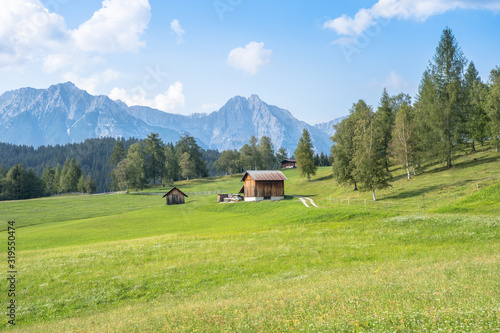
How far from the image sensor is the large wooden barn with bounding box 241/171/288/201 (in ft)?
249

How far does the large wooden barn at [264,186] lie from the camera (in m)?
75.9

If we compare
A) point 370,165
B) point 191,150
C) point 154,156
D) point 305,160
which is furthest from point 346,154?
point 191,150

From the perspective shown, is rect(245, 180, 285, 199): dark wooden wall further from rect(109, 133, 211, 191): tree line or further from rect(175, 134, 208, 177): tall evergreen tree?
rect(175, 134, 208, 177): tall evergreen tree

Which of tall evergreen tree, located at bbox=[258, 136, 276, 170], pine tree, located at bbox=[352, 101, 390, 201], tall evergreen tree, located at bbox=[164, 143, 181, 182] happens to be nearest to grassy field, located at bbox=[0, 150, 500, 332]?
pine tree, located at bbox=[352, 101, 390, 201]

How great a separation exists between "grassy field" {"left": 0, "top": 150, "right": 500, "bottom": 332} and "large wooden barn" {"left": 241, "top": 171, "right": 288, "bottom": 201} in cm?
2693

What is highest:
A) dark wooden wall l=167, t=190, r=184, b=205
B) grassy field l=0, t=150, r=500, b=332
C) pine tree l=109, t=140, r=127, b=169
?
pine tree l=109, t=140, r=127, b=169

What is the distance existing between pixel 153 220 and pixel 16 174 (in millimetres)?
104993

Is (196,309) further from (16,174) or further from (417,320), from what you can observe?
(16,174)

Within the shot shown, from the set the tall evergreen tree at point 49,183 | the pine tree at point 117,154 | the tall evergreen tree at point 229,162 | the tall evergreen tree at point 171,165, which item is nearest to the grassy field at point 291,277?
the tall evergreen tree at point 171,165

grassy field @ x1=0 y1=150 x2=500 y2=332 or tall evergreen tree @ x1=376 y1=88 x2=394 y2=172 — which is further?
tall evergreen tree @ x1=376 y1=88 x2=394 y2=172

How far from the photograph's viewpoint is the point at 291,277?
19219 mm

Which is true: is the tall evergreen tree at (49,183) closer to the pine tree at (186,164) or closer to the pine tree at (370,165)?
the pine tree at (186,164)

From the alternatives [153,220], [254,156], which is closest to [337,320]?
[153,220]

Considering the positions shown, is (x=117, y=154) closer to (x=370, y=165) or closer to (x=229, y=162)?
(x=229, y=162)
